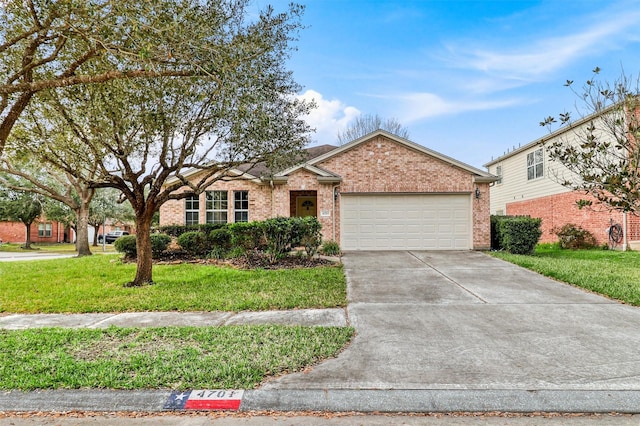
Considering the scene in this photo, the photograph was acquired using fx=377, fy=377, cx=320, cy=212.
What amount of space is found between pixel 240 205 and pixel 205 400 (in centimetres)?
1270

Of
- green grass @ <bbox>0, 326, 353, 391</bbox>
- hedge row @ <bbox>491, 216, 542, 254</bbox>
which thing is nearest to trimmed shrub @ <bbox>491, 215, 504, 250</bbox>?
hedge row @ <bbox>491, 216, 542, 254</bbox>

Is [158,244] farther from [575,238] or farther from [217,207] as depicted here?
[575,238]

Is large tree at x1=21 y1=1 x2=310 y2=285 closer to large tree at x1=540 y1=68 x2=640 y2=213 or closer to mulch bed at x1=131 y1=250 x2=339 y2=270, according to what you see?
mulch bed at x1=131 y1=250 x2=339 y2=270

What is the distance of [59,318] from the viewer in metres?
6.09

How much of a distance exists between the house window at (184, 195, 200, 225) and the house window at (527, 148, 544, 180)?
54.0ft

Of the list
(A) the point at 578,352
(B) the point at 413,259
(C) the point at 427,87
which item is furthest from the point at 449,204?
(A) the point at 578,352

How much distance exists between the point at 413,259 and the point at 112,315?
861 cm

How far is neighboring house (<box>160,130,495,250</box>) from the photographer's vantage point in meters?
14.4

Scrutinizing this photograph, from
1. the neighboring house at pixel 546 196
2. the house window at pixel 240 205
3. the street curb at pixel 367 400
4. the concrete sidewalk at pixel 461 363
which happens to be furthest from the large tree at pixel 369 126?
the street curb at pixel 367 400

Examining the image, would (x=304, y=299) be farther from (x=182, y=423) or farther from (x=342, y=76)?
(x=342, y=76)

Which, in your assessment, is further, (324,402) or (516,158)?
(516,158)

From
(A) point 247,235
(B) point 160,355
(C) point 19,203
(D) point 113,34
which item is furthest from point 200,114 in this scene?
(C) point 19,203

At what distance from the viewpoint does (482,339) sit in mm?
4715

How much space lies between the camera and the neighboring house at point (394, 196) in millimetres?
14430
